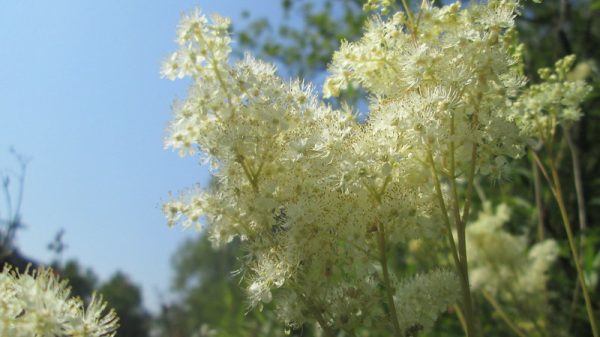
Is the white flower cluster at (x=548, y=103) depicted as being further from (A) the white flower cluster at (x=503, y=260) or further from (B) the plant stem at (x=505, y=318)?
(A) the white flower cluster at (x=503, y=260)

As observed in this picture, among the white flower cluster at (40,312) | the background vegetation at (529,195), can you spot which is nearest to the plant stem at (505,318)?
the background vegetation at (529,195)

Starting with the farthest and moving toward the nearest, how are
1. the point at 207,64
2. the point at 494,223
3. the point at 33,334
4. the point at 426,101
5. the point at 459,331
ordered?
1. the point at 459,331
2. the point at 494,223
3. the point at 207,64
4. the point at 426,101
5. the point at 33,334

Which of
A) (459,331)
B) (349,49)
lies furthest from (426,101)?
(459,331)

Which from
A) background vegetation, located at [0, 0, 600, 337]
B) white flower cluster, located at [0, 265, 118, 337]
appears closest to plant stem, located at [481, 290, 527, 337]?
background vegetation, located at [0, 0, 600, 337]

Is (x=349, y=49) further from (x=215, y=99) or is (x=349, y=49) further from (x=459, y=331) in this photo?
(x=459, y=331)

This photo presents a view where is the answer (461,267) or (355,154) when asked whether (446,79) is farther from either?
(461,267)

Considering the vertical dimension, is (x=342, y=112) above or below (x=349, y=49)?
below

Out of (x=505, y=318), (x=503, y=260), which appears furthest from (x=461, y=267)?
(x=503, y=260)
